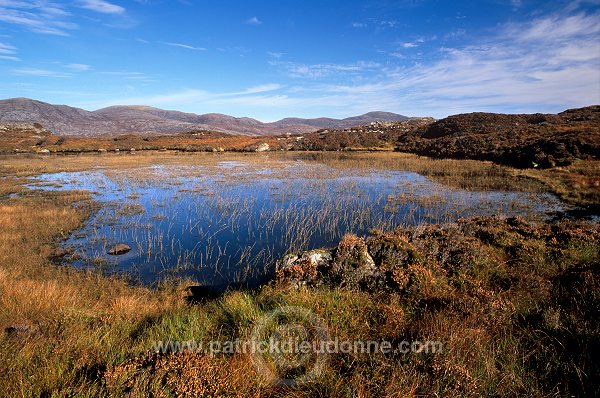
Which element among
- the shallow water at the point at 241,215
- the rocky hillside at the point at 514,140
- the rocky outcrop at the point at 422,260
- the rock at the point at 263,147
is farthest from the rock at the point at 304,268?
the rock at the point at 263,147

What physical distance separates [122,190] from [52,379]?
73.3ft

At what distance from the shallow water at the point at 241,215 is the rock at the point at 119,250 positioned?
0.74 feet

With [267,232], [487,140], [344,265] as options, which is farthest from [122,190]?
[487,140]

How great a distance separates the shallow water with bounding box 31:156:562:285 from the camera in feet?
35.1

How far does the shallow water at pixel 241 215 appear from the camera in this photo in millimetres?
10688

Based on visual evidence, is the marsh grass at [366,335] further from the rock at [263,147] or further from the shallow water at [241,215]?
the rock at [263,147]

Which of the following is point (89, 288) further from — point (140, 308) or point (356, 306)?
point (356, 306)

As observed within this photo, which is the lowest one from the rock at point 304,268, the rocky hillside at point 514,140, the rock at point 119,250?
the rock at point 119,250

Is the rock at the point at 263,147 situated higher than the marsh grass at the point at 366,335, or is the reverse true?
the rock at the point at 263,147

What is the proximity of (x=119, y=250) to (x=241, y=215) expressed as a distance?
6.03 metres

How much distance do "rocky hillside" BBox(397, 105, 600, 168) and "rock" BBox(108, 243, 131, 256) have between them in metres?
34.7

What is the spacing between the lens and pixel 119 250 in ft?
37.7

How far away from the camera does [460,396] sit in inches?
125

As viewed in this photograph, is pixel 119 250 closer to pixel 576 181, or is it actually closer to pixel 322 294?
pixel 322 294
